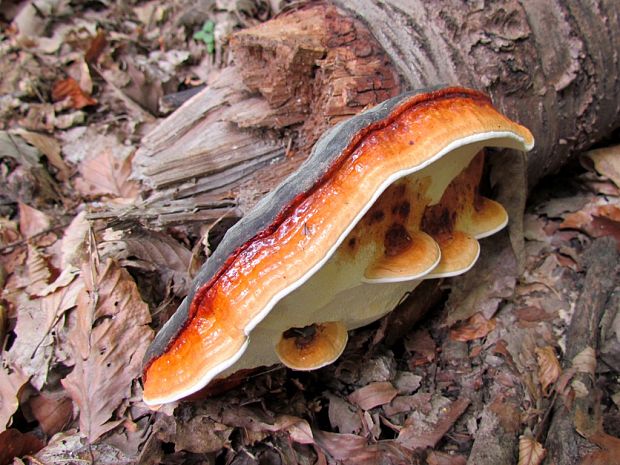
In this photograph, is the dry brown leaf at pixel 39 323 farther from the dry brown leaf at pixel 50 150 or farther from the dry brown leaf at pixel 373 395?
the dry brown leaf at pixel 373 395

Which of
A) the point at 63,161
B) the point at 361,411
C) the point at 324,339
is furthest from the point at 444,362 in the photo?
the point at 63,161

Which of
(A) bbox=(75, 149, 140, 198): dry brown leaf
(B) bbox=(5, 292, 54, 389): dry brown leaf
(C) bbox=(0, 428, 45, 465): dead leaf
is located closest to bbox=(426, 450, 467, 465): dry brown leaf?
(C) bbox=(0, 428, 45, 465): dead leaf

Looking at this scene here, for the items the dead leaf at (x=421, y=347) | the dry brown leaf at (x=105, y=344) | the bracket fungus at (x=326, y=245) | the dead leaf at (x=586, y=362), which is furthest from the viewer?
the dead leaf at (x=421, y=347)

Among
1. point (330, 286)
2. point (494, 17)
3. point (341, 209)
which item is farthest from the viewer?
point (494, 17)

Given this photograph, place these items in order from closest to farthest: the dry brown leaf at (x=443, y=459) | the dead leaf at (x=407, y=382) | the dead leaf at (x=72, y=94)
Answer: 1. the dry brown leaf at (x=443, y=459)
2. the dead leaf at (x=407, y=382)
3. the dead leaf at (x=72, y=94)

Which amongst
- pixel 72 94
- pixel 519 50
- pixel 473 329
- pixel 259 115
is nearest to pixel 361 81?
pixel 259 115

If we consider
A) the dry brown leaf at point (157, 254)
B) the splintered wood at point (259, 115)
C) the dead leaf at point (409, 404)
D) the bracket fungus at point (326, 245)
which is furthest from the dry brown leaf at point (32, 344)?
the dead leaf at point (409, 404)

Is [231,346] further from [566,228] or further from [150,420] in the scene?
[566,228]
